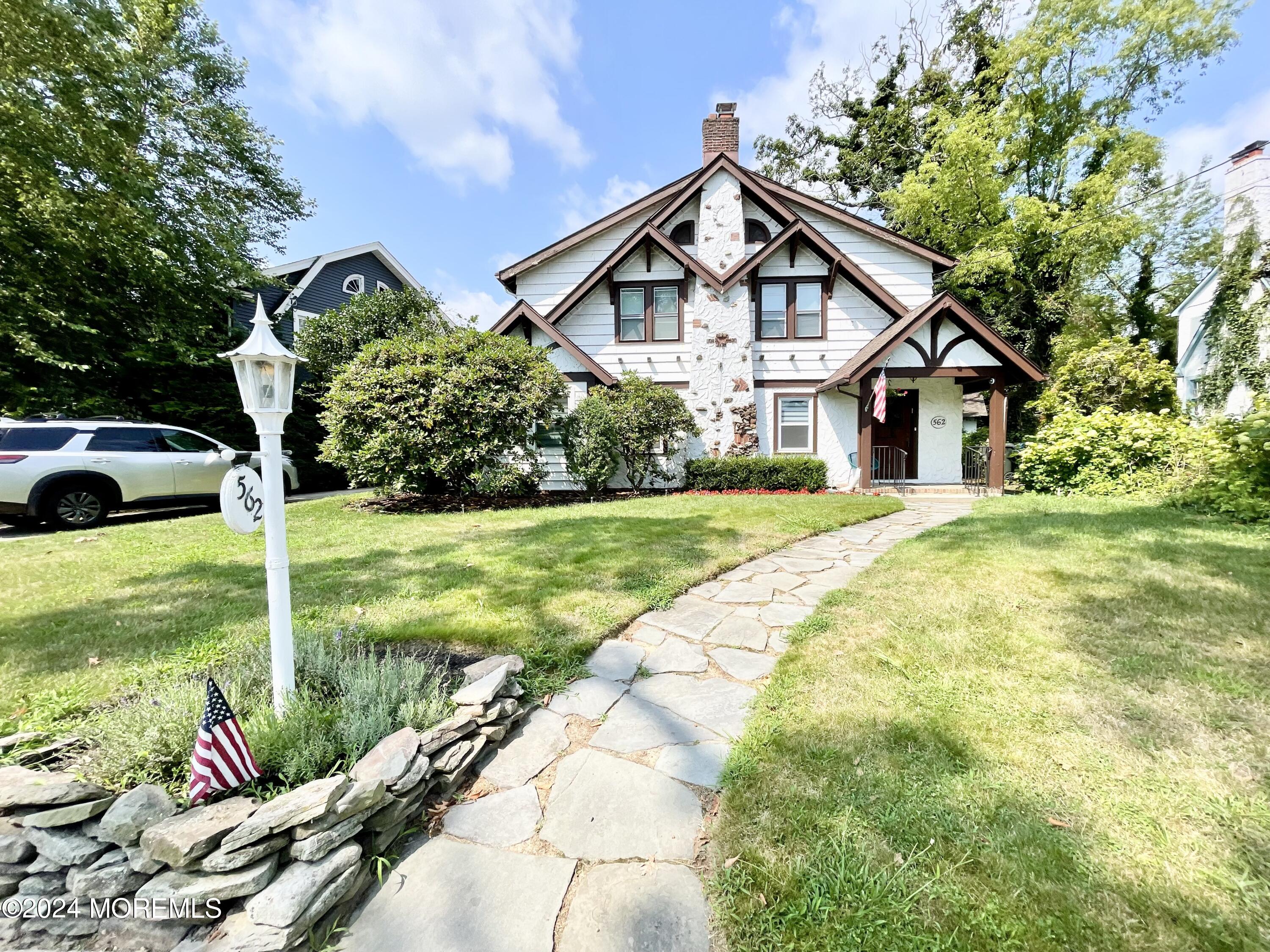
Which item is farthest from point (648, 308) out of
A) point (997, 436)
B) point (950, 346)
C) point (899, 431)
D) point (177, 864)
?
point (177, 864)

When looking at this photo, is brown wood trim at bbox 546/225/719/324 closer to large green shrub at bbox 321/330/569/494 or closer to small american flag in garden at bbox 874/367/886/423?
large green shrub at bbox 321/330/569/494

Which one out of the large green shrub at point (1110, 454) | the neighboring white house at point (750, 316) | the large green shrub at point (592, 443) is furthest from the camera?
the neighboring white house at point (750, 316)

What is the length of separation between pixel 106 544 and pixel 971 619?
30.4ft

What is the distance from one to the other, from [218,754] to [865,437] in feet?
39.9

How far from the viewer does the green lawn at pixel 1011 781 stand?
4.81 ft

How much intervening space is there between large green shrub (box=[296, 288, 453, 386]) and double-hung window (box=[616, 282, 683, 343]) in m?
5.10

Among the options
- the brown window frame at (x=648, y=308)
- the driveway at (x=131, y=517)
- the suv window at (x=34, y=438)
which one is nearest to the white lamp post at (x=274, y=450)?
the driveway at (x=131, y=517)

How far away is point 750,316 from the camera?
12539 mm

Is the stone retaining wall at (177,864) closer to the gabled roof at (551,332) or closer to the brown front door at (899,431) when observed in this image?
the gabled roof at (551,332)

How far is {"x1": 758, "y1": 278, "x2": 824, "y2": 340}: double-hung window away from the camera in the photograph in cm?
1270

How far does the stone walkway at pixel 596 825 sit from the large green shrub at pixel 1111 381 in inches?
566

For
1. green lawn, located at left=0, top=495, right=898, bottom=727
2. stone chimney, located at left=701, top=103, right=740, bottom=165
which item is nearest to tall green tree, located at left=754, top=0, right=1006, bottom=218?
stone chimney, located at left=701, top=103, right=740, bottom=165

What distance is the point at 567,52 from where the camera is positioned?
11133 millimetres

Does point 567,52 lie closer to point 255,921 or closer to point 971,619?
point 971,619
